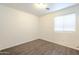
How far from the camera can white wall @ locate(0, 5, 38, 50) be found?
8.58ft

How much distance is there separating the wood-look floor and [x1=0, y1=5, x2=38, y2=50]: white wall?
4.7 inches

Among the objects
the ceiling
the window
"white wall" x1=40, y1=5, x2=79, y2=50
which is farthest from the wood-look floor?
the ceiling

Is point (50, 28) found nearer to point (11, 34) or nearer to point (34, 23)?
point (34, 23)

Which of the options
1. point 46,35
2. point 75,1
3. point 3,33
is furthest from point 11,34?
point 75,1

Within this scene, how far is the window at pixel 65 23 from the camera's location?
104 inches

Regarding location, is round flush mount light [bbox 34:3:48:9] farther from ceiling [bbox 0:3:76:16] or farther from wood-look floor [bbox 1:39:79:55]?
wood-look floor [bbox 1:39:79:55]

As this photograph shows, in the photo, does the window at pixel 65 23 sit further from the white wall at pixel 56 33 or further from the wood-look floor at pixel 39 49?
the wood-look floor at pixel 39 49

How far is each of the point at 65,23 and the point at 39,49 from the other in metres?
0.86

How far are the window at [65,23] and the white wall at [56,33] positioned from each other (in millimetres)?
77

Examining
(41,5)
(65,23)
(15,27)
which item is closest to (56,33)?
(65,23)

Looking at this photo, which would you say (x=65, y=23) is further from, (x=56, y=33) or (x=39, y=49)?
(x=39, y=49)

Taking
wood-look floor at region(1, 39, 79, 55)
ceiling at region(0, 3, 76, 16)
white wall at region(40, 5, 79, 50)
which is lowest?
wood-look floor at region(1, 39, 79, 55)

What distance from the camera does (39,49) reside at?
2.65m

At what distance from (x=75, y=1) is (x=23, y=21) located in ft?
4.12
